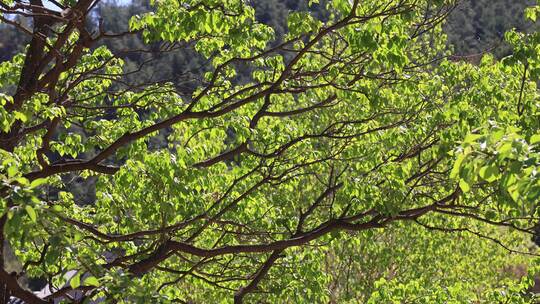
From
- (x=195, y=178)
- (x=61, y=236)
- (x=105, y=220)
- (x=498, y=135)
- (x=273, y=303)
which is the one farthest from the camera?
(x=273, y=303)

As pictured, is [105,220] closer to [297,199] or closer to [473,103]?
[473,103]

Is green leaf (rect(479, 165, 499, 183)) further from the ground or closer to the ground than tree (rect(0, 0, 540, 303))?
closer to the ground

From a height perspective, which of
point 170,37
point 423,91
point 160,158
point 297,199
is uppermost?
point 297,199

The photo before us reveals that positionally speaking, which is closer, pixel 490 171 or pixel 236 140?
pixel 490 171

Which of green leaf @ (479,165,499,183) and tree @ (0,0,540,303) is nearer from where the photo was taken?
green leaf @ (479,165,499,183)

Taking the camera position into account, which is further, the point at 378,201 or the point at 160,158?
the point at 378,201

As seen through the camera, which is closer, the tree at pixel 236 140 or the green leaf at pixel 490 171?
the green leaf at pixel 490 171

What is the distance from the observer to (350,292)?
16.2 metres

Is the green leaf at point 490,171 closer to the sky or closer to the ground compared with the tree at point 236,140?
closer to the ground

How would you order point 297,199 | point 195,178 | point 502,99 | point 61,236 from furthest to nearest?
point 297,199 → point 502,99 → point 195,178 → point 61,236

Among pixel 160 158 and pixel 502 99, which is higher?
pixel 502 99

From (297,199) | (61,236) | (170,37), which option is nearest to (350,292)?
(297,199)

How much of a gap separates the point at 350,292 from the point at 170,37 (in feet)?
34.9

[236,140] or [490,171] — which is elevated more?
[236,140]
